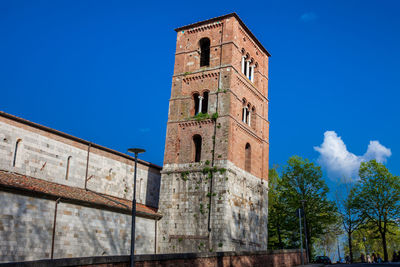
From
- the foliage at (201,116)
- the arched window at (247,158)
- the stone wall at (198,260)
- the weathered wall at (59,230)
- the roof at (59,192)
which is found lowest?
the stone wall at (198,260)

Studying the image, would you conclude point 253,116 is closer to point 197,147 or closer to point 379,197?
point 197,147

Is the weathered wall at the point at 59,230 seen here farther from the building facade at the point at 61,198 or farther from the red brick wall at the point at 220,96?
the red brick wall at the point at 220,96

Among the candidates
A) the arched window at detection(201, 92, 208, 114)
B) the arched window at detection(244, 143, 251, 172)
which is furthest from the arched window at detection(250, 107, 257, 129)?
the arched window at detection(201, 92, 208, 114)

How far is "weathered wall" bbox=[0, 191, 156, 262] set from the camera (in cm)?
2002

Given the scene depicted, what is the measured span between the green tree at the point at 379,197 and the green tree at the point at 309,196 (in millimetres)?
3681

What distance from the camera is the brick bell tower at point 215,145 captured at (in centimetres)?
2988

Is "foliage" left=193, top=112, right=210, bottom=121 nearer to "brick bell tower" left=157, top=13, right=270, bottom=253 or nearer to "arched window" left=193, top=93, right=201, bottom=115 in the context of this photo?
"brick bell tower" left=157, top=13, right=270, bottom=253

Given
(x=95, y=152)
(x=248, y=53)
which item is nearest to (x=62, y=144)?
(x=95, y=152)

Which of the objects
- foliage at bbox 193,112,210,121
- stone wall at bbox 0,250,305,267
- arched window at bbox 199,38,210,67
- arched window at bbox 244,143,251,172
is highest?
arched window at bbox 199,38,210,67

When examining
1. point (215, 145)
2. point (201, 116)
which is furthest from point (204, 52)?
point (215, 145)

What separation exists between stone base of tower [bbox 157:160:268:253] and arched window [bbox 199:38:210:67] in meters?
9.54

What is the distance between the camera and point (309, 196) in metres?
46.5

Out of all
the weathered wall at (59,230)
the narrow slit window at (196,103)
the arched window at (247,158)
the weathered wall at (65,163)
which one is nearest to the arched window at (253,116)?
the arched window at (247,158)

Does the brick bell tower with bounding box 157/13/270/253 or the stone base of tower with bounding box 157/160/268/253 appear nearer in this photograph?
the stone base of tower with bounding box 157/160/268/253
